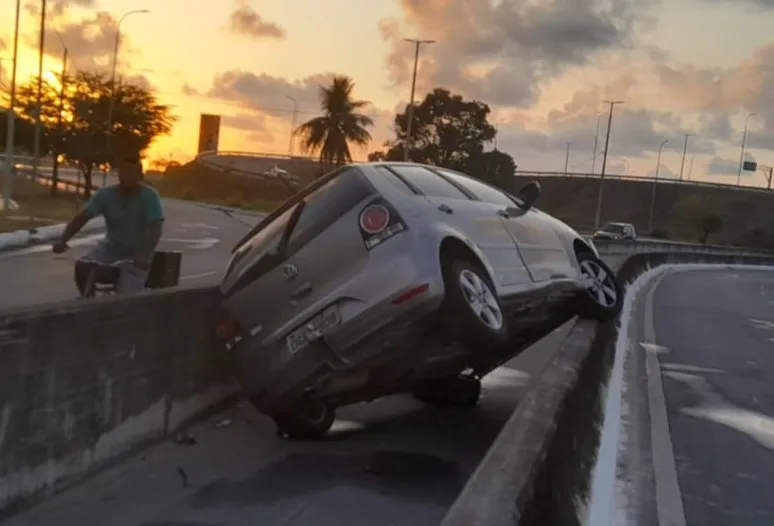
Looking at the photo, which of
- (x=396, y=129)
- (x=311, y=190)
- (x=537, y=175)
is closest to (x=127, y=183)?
(x=311, y=190)

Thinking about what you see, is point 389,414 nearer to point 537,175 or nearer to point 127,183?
point 127,183

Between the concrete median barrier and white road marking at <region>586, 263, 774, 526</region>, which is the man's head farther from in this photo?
white road marking at <region>586, 263, 774, 526</region>

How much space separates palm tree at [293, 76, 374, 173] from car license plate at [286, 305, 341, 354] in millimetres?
71555

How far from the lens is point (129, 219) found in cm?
783

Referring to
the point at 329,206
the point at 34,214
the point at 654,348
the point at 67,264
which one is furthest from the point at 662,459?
the point at 34,214

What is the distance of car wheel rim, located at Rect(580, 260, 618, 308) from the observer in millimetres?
11055

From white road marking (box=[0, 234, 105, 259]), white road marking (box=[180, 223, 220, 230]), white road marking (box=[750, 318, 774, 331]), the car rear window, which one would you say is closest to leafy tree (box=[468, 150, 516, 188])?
white road marking (box=[180, 223, 220, 230])

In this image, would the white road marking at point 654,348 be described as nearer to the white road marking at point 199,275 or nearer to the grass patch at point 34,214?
the white road marking at point 199,275

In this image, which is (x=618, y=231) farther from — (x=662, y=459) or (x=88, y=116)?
(x=662, y=459)

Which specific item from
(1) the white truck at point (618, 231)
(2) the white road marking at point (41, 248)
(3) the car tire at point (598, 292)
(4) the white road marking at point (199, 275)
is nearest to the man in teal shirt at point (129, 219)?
(3) the car tire at point (598, 292)

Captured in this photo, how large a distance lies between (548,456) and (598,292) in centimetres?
697

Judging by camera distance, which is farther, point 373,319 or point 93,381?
point 373,319

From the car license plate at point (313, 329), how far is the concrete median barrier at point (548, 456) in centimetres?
125

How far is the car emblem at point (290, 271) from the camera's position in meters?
6.83
